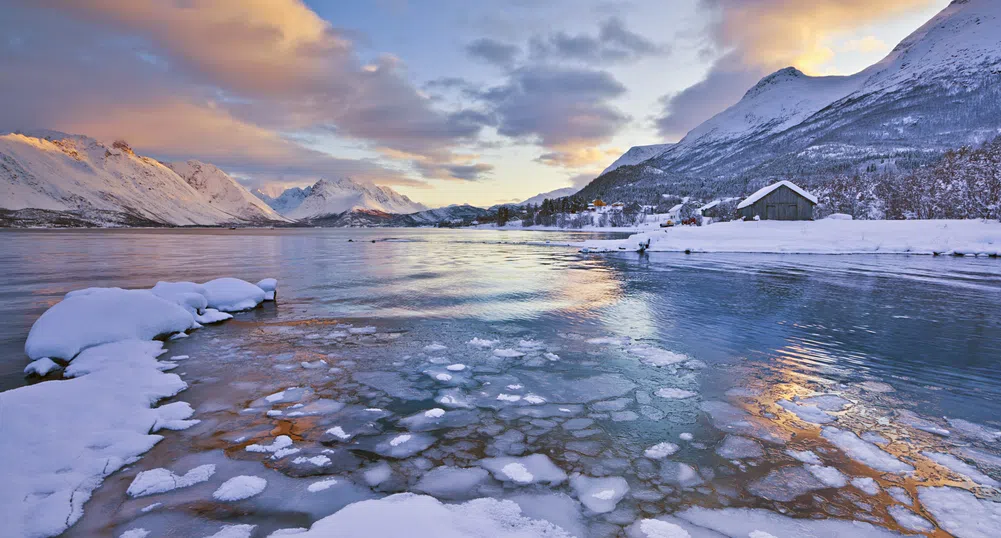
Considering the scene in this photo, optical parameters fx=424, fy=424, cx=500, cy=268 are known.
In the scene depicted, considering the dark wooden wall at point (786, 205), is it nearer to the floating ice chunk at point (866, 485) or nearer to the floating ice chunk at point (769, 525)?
the floating ice chunk at point (866, 485)

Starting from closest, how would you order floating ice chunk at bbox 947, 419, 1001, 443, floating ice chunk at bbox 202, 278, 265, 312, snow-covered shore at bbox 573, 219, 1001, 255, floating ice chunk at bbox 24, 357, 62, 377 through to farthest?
floating ice chunk at bbox 947, 419, 1001, 443 → floating ice chunk at bbox 24, 357, 62, 377 → floating ice chunk at bbox 202, 278, 265, 312 → snow-covered shore at bbox 573, 219, 1001, 255

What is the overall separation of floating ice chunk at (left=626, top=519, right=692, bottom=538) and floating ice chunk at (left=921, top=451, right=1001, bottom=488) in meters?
3.22

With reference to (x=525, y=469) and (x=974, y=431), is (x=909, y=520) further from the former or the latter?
(x=525, y=469)

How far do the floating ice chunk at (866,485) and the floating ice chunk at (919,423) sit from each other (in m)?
1.98

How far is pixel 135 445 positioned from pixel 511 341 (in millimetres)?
6628

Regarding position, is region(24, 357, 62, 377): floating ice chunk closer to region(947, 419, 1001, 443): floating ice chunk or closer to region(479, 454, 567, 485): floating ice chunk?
region(479, 454, 567, 485): floating ice chunk

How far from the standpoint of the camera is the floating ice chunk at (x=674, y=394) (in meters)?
6.37

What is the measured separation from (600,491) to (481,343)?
5.75m

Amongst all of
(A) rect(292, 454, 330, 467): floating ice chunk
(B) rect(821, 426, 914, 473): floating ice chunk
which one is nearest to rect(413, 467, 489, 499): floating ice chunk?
(A) rect(292, 454, 330, 467): floating ice chunk

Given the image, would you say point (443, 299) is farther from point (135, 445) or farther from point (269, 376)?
point (135, 445)

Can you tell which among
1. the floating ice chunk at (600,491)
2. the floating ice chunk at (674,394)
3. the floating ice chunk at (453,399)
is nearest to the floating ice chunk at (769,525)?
the floating ice chunk at (600,491)

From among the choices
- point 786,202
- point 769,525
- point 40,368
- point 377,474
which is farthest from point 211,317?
point 786,202

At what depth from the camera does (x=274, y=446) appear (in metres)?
4.87

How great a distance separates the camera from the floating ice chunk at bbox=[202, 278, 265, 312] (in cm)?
1300
